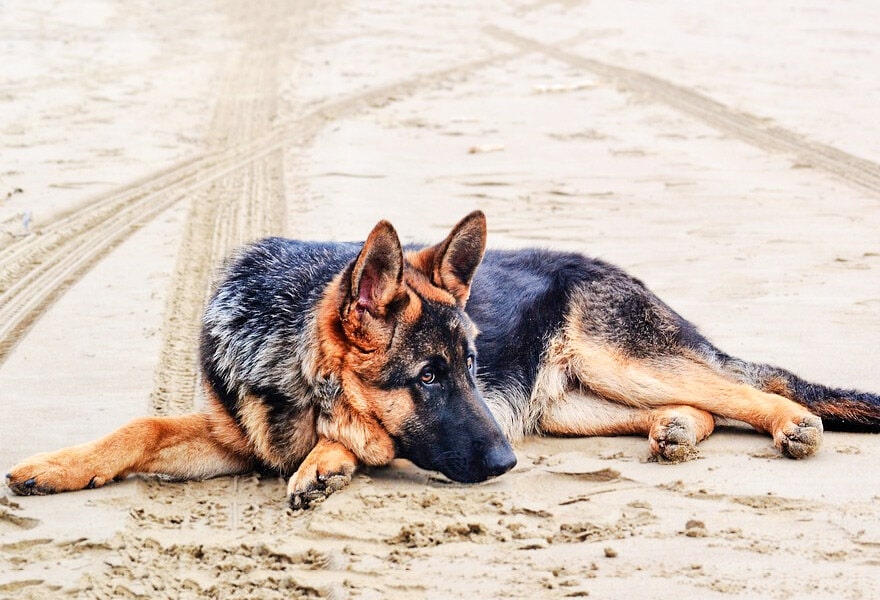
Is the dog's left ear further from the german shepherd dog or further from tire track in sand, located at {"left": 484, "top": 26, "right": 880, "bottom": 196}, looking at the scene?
tire track in sand, located at {"left": 484, "top": 26, "right": 880, "bottom": 196}

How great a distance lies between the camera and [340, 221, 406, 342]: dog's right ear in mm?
4781

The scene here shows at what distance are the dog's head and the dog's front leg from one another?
0.10m

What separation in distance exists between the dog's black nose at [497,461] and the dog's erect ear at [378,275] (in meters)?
0.77

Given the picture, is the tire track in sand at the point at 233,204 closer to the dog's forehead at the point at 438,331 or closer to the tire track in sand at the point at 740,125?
the dog's forehead at the point at 438,331

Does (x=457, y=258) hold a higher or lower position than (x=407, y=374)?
higher

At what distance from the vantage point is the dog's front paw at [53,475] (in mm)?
4742

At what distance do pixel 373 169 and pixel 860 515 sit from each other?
7.62 m

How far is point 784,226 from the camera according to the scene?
9.30m

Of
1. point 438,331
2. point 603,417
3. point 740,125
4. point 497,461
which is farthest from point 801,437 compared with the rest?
point 740,125

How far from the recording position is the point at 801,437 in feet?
16.9

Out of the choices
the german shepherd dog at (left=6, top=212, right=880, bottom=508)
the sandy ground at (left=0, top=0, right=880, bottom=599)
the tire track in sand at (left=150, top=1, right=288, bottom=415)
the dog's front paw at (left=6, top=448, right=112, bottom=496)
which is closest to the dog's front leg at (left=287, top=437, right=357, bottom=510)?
the german shepherd dog at (left=6, top=212, right=880, bottom=508)

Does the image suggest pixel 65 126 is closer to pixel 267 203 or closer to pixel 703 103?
pixel 267 203

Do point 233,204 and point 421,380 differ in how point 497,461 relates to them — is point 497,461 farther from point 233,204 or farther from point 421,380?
point 233,204

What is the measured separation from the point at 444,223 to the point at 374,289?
184 inches
